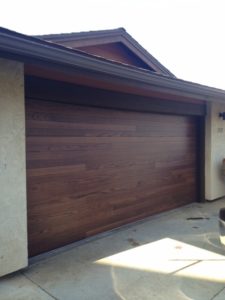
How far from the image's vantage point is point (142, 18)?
8.12m

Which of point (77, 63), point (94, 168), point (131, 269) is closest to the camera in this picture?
point (77, 63)

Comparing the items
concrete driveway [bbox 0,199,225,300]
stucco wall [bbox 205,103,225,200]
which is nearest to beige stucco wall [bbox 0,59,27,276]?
concrete driveway [bbox 0,199,225,300]

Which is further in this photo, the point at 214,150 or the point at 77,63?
the point at 214,150

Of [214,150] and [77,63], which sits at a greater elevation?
[77,63]

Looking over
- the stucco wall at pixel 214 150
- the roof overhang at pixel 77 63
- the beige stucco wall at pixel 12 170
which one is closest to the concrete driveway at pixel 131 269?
the beige stucco wall at pixel 12 170

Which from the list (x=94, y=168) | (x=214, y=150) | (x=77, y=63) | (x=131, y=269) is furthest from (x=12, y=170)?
(x=214, y=150)

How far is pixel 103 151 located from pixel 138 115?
108cm

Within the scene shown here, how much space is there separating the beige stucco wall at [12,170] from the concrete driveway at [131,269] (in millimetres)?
304

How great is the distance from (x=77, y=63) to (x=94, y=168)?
6.07 ft

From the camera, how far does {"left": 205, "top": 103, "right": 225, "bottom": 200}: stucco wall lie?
6.83 metres

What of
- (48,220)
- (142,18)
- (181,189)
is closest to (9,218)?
(48,220)

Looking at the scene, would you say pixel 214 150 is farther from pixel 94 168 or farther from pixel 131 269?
pixel 131 269

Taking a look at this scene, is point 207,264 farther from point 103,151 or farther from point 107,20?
point 107,20

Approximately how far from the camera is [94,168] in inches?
182
